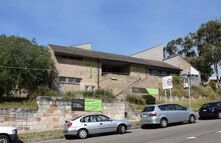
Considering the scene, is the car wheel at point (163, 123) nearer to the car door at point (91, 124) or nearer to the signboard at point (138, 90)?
the car door at point (91, 124)

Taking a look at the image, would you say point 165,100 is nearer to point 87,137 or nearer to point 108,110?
point 108,110

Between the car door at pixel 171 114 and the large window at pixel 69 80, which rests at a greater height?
the large window at pixel 69 80

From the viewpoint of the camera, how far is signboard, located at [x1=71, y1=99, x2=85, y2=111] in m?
25.5

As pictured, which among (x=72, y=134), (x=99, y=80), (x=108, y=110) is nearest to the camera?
(x=72, y=134)

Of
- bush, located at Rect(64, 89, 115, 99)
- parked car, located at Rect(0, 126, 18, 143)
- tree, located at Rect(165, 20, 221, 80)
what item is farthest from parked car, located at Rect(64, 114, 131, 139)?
tree, located at Rect(165, 20, 221, 80)

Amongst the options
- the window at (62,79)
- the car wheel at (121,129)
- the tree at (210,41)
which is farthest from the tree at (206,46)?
the car wheel at (121,129)

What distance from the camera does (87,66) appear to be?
128ft

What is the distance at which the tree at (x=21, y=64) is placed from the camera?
88.2 ft

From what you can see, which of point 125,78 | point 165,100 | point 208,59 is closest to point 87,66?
point 125,78

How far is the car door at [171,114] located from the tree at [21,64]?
472 inches

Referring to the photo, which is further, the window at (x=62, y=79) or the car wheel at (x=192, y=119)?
the window at (x=62, y=79)

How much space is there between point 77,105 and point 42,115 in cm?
299

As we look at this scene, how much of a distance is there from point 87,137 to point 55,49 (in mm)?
18958

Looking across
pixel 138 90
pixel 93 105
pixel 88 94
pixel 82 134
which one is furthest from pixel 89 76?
pixel 82 134
